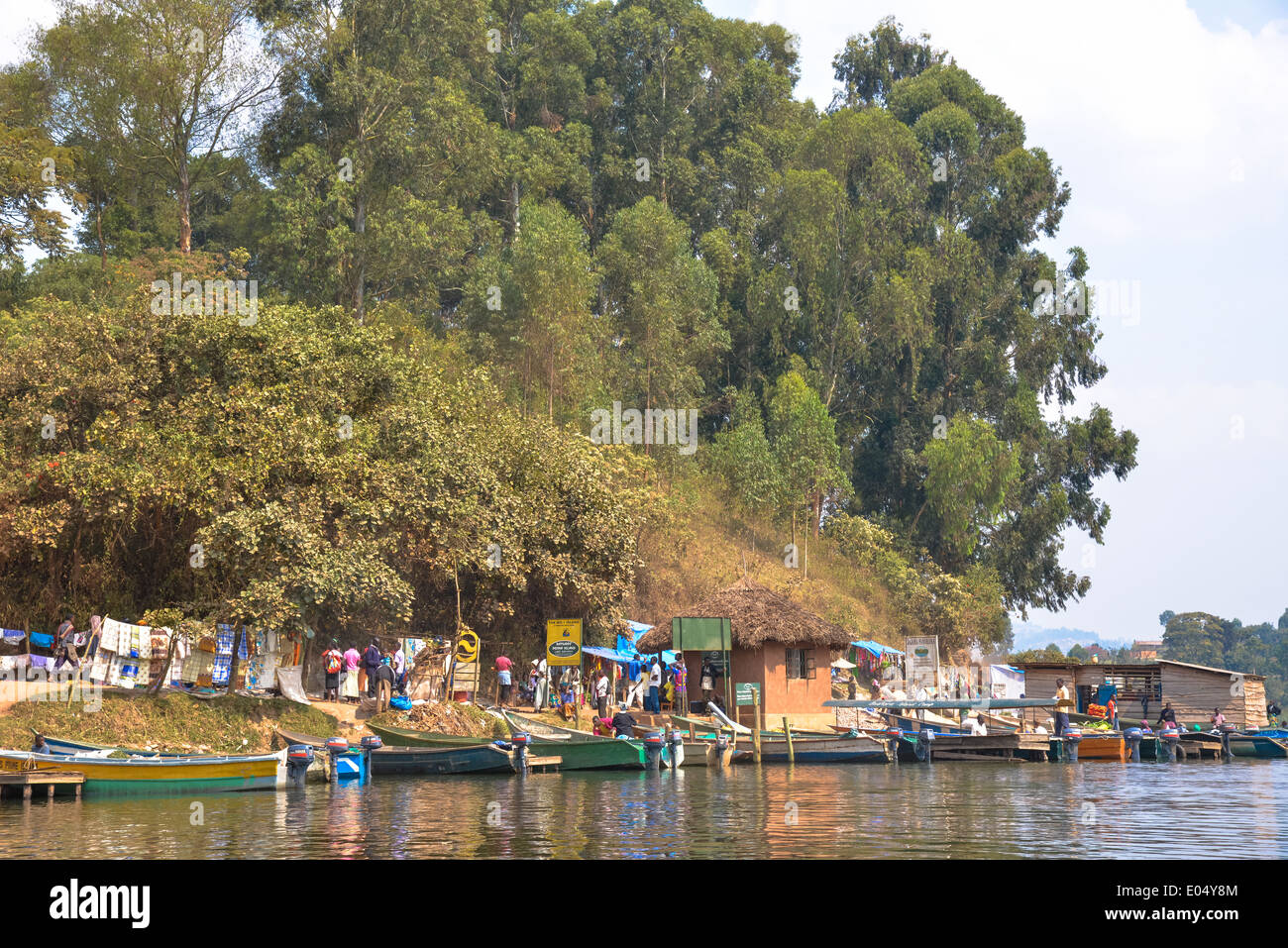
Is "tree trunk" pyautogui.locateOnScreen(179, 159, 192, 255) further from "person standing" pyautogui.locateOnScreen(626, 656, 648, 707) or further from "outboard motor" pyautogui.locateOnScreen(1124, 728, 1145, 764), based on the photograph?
"outboard motor" pyautogui.locateOnScreen(1124, 728, 1145, 764)

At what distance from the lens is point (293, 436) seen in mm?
29453

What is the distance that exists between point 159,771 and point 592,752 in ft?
35.6

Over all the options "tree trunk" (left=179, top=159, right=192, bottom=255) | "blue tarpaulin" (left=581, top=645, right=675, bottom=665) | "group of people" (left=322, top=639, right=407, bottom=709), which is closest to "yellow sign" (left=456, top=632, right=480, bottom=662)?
"group of people" (left=322, top=639, right=407, bottom=709)

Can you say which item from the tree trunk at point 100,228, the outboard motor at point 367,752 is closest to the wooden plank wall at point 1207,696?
the outboard motor at point 367,752

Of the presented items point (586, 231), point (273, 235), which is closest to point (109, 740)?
point (273, 235)

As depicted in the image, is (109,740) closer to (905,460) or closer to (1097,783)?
(1097,783)

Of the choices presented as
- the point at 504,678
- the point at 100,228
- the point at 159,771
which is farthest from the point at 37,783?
the point at 100,228

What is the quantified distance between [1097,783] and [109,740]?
22.7 meters

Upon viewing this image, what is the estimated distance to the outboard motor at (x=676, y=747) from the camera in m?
30.6

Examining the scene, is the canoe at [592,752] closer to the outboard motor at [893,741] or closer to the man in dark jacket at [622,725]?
the man in dark jacket at [622,725]

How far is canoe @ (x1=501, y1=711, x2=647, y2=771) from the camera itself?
29.8m

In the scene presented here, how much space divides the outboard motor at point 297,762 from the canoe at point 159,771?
1.84 ft

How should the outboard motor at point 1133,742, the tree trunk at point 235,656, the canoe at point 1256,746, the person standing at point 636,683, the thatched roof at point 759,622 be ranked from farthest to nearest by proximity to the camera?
the canoe at point 1256,746, the outboard motor at point 1133,742, the person standing at point 636,683, the thatched roof at point 759,622, the tree trunk at point 235,656
